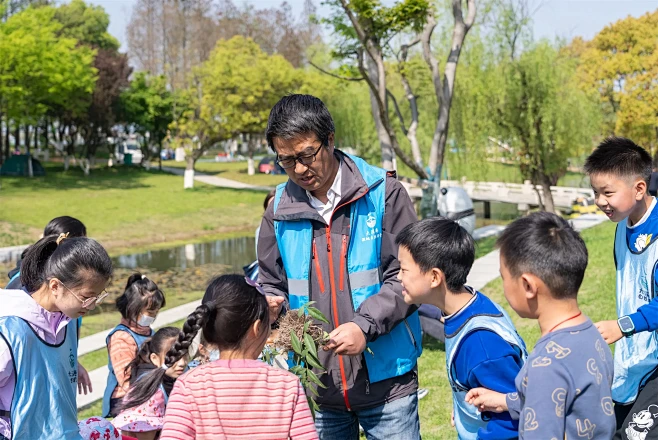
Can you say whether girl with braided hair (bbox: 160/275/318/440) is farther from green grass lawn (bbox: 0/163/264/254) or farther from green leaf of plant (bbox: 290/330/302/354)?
green grass lawn (bbox: 0/163/264/254)

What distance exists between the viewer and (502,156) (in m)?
19.8

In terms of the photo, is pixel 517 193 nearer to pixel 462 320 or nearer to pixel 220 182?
pixel 220 182

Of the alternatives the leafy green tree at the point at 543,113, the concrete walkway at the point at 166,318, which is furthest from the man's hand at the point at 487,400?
the leafy green tree at the point at 543,113

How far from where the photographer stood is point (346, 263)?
291 cm

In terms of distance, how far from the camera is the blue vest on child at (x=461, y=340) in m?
2.49

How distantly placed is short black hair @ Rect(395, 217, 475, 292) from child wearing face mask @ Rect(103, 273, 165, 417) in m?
2.55

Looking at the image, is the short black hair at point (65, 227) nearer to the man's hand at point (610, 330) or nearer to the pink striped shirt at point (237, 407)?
the pink striped shirt at point (237, 407)

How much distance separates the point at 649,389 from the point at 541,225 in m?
1.36

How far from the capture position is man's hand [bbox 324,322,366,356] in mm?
2645

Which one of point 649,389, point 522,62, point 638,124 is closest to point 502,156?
point 522,62

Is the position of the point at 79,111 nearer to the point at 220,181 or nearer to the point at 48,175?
the point at 48,175

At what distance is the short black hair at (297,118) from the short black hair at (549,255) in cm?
92

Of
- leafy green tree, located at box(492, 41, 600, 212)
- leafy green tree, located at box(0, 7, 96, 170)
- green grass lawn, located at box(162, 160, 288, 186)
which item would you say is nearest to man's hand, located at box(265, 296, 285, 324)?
leafy green tree, located at box(492, 41, 600, 212)

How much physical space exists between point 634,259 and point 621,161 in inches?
17.6
